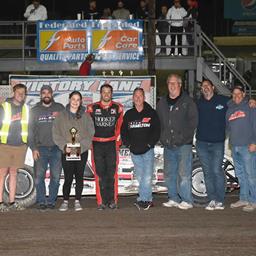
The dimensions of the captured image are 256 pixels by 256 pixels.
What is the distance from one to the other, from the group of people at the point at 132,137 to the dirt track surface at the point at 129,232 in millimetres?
362

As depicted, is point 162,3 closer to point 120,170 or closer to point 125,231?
point 120,170

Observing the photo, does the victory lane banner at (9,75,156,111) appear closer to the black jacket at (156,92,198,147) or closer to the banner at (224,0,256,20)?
the black jacket at (156,92,198,147)

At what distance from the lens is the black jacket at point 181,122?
1029 cm

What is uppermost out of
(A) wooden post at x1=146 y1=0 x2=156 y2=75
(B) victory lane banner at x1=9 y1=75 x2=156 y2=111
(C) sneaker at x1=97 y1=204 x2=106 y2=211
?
(A) wooden post at x1=146 y1=0 x2=156 y2=75

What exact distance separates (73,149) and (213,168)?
2.12 m

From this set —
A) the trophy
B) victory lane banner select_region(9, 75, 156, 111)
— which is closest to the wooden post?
victory lane banner select_region(9, 75, 156, 111)

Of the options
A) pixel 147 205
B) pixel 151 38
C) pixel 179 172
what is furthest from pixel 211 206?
pixel 151 38

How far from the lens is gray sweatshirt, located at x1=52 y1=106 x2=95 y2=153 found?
10164mm

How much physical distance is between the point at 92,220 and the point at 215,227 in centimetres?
170

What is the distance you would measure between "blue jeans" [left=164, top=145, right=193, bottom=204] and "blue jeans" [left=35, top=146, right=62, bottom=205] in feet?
5.41

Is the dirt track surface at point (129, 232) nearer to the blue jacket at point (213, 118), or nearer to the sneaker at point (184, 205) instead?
the sneaker at point (184, 205)

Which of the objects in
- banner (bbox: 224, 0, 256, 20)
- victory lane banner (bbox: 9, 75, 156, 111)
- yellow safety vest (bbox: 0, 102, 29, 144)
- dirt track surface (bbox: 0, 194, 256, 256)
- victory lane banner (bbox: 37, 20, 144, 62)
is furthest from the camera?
banner (bbox: 224, 0, 256, 20)

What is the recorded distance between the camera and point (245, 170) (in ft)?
34.2

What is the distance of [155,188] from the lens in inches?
436
